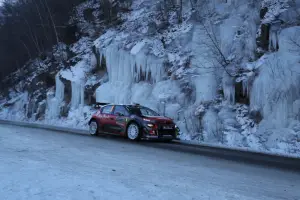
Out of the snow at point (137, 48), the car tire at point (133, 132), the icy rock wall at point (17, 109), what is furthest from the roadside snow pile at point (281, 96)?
the icy rock wall at point (17, 109)

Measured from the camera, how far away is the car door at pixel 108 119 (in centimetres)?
1404

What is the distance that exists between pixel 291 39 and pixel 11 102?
28.0 metres

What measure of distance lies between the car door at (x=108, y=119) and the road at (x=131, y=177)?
4.96 m

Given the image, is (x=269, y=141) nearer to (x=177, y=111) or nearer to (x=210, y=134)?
(x=210, y=134)

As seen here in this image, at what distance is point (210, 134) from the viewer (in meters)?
14.7

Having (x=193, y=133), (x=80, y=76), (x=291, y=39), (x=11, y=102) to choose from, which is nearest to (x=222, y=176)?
(x=193, y=133)

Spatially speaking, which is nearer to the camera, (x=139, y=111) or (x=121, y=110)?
(x=139, y=111)

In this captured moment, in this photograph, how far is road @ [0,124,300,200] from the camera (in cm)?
505

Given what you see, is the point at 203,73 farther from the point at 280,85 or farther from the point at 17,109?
the point at 17,109

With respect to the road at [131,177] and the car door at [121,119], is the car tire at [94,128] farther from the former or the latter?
the road at [131,177]

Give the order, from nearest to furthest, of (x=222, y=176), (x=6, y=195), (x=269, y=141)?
(x=6, y=195)
(x=222, y=176)
(x=269, y=141)

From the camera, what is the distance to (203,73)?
17.7m

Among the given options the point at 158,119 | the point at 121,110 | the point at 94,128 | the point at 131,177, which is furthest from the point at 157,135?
the point at 131,177

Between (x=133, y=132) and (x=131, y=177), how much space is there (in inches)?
270
